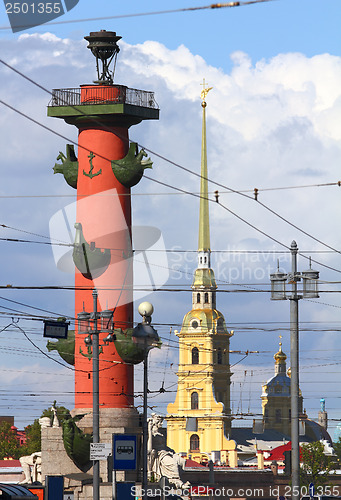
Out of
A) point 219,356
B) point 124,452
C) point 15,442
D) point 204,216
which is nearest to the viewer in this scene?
point 124,452

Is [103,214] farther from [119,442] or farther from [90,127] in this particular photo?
[119,442]

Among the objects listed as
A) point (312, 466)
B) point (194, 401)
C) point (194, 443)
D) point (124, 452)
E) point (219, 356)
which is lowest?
point (312, 466)

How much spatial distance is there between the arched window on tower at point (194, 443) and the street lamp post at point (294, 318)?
138229 mm

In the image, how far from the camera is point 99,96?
2196 inches

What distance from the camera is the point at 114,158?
182 ft

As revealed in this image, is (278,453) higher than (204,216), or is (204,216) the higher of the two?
(204,216)

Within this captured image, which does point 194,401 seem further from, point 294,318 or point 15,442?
point 294,318

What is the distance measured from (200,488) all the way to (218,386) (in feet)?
260

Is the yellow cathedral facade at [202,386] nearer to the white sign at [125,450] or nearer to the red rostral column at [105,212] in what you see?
the red rostral column at [105,212]

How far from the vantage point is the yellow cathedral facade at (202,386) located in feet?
586

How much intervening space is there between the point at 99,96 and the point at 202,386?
127175 mm

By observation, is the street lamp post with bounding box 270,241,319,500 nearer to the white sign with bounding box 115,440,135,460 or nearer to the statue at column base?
the white sign with bounding box 115,440,135,460

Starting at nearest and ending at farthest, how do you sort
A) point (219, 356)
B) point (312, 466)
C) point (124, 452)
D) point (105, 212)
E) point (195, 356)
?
point (124, 452) → point (105, 212) → point (312, 466) → point (219, 356) → point (195, 356)

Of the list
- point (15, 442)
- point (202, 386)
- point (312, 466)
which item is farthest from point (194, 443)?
point (15, 442)
